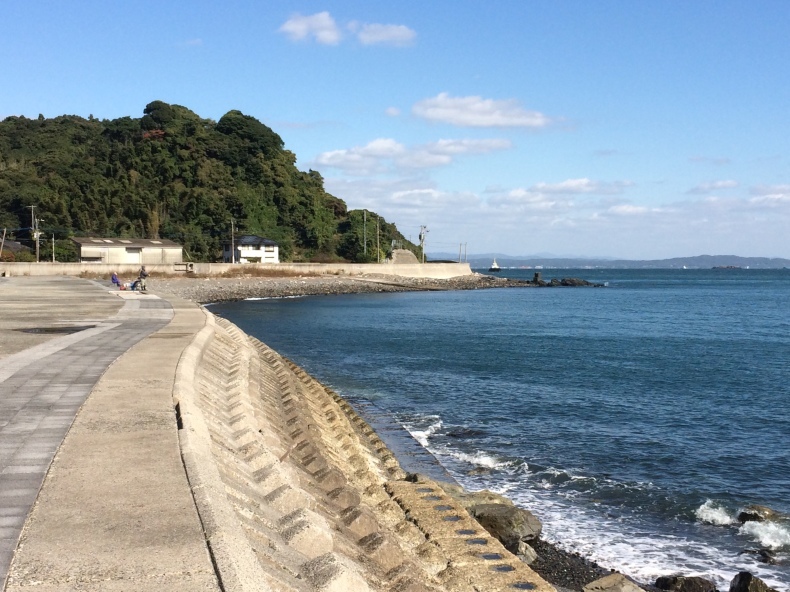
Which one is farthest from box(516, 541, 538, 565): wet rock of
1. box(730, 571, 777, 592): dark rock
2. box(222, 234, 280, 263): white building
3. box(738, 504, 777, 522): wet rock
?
box(222, 234, 280, 263): white building

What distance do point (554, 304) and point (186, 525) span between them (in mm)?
72070

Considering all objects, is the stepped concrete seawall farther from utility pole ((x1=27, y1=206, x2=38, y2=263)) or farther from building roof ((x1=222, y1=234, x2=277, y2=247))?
building roof ((x1=222, y1=234, x2=277, y2=247))

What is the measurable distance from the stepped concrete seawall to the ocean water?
3.31 m

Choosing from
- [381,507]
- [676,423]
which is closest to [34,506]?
[381,507]

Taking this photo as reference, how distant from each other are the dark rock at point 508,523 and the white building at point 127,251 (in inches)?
2938

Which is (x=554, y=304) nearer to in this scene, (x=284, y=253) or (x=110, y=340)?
(x=284, y=253)

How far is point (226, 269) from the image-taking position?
83375 mm

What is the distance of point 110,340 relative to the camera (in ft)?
53.0

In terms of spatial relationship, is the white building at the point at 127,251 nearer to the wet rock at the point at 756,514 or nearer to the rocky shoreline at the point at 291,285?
the rocky shoreline at the point at 291,285

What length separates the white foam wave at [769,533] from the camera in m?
11.3

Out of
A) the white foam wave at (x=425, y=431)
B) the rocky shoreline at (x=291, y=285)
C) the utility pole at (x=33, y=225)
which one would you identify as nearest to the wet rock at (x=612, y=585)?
the white foam wave at (x=425, y=431)

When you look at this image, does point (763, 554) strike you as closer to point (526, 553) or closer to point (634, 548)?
point (634, 548)

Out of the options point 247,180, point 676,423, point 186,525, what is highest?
point 247,180

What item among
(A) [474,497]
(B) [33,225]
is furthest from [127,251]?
(A) [474,497]
